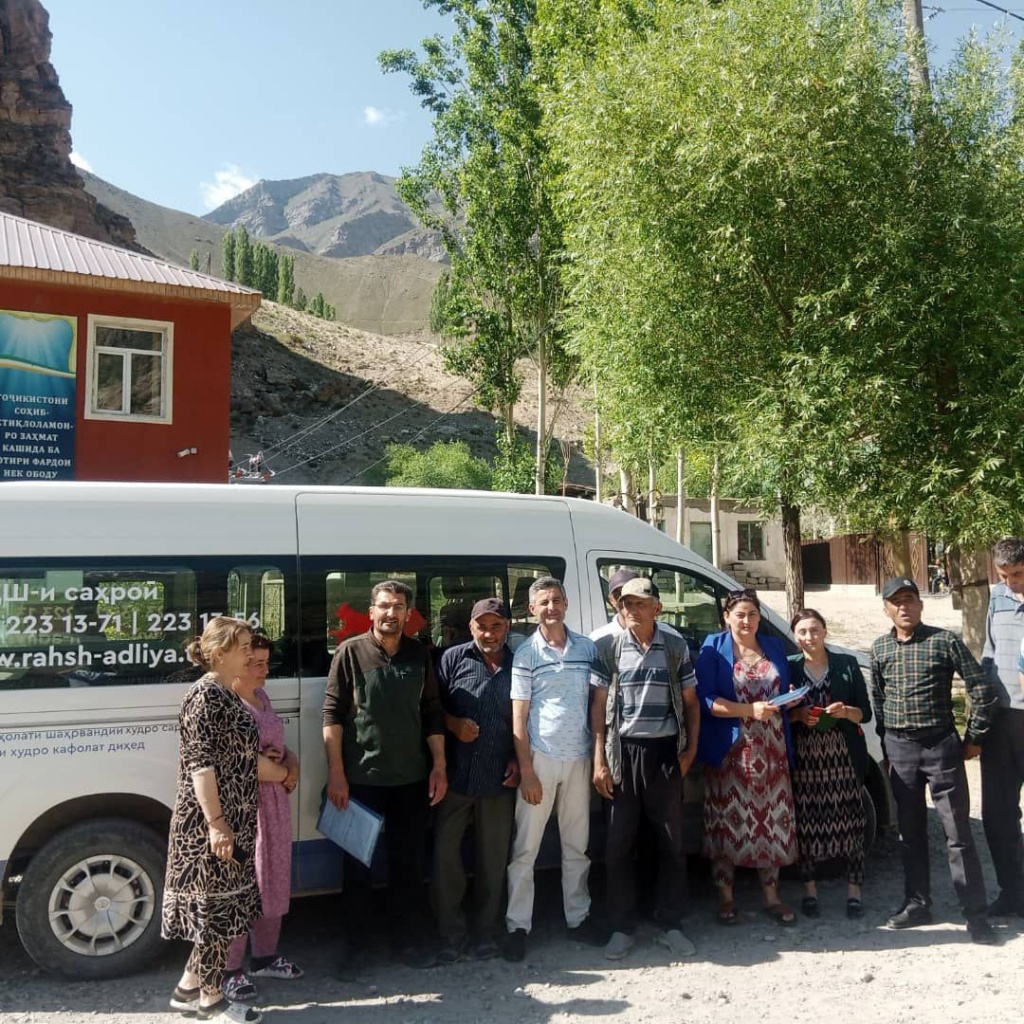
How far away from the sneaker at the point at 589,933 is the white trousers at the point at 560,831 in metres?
0.04

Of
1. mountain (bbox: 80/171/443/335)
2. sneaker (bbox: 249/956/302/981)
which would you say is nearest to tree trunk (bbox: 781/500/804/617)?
sneaker (bbox: 249/956/302/981)

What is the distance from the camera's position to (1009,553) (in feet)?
15.9

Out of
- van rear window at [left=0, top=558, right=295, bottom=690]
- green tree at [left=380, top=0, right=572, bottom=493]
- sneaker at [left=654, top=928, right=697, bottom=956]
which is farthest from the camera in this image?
green tree at [left=380, top=0, right=572, bottom=493]

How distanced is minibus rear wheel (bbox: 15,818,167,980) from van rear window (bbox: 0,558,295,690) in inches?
28.4

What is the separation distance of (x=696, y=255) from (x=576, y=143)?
2089 mm

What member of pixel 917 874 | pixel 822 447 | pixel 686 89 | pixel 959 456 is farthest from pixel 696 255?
pixel 917 874

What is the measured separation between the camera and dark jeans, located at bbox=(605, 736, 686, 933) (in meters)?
4.66

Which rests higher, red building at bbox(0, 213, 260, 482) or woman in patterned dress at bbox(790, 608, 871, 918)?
red building at bbox(0, 213, 260, 482)

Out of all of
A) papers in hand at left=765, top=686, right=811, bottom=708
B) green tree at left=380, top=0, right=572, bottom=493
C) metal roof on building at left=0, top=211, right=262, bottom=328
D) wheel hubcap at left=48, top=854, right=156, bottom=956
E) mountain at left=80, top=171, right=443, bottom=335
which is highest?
mountain at left=80, top=171, right=443, bottom=335

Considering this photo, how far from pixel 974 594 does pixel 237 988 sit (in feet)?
32.4

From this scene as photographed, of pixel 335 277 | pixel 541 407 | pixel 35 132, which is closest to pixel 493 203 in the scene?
pixel 541 407

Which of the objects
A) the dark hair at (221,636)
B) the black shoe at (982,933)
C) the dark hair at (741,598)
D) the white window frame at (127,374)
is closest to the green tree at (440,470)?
the white window frame at (127,374)

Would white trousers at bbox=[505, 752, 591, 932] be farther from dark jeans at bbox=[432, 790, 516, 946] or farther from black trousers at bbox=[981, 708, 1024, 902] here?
black trousers at bbox=[981, 708, 1024, 902]

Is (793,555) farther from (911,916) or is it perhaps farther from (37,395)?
(37,395)
